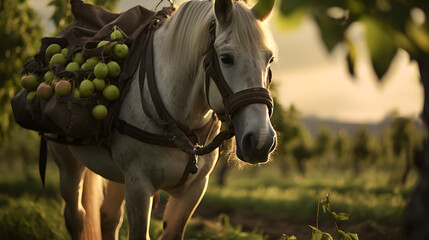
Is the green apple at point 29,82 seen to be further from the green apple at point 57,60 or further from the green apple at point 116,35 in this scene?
the green apple at point 116,35

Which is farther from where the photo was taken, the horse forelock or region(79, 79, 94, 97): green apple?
region(79, 79, 94, 97): green apple

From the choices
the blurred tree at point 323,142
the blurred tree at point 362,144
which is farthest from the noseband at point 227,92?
the blurred tree at point 323,142

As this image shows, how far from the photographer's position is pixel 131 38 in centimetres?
283

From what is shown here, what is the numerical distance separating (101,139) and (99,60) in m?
0.51

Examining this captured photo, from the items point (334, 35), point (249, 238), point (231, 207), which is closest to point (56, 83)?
Answer: point (334, 35)

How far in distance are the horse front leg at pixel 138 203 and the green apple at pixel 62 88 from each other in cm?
66

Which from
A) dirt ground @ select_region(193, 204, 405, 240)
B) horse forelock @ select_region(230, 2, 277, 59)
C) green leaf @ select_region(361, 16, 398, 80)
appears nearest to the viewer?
green leaf @ select_region(361, 16, 398, 80)

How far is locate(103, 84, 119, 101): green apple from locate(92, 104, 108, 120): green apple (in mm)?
70

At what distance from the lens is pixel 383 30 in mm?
949

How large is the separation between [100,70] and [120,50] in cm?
21

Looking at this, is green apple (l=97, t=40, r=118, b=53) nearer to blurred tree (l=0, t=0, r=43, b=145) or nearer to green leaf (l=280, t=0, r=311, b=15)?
green leaf (l=280, t=0, r=311, b=15)

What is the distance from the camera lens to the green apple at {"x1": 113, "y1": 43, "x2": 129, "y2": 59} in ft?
8.83

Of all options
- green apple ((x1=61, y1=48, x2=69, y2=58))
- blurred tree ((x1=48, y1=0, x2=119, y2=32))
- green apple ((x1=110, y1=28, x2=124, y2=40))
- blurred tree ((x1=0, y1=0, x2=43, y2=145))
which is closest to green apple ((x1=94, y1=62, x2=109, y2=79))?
green apple ((x1=110, y1=28, x2=124, y2=40))

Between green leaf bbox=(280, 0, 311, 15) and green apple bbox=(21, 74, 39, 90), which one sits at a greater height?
green leaf bbox=(280, 0, 311, 15)
